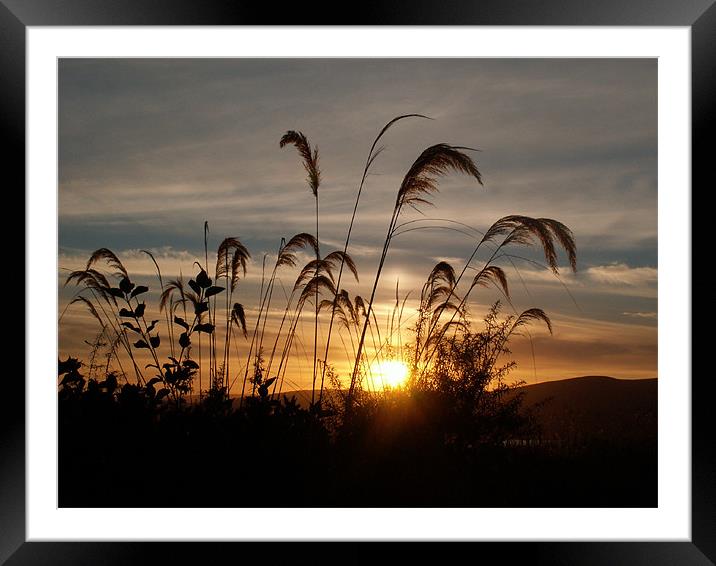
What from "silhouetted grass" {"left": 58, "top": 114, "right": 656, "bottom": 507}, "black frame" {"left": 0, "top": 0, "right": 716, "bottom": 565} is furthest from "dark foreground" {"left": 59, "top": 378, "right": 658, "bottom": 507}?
"black frame" {"left": 0, "top": 0, "right": 716, "bottom": 565}

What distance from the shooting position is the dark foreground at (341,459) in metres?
2.81

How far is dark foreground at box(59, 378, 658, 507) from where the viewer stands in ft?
9.23

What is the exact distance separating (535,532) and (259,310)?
6.01 feet

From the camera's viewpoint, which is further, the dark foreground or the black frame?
the dark foreground

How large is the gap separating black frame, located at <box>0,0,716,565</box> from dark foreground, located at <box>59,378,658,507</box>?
63 centimetres

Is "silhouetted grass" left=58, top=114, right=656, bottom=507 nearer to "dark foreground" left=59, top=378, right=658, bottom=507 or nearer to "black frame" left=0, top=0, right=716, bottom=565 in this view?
"dark foreground" left=59, top=378, right=658, bottom=507

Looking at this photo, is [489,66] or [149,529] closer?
[149,529]

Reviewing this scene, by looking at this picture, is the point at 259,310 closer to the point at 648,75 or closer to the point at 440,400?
the point at 440,400
